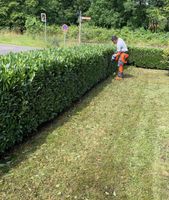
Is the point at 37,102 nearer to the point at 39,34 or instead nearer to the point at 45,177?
the point at 45,177

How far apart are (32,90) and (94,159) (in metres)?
1.48

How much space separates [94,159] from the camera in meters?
4.59

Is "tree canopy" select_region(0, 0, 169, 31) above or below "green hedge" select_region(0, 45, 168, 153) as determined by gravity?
above

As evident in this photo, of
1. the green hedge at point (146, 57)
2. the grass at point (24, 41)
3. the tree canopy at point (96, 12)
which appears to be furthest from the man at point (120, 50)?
the tree canopy at point (96, 12)

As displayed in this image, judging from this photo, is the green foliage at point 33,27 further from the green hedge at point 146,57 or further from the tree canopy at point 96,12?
the green hedge at point 146,57

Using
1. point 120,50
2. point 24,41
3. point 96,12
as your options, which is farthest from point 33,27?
point 120,50

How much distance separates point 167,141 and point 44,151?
7.79ft

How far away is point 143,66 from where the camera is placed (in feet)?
55.5

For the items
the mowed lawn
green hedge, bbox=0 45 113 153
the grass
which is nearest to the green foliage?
the grass

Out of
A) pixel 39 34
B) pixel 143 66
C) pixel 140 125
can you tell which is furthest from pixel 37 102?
pixel 39 34

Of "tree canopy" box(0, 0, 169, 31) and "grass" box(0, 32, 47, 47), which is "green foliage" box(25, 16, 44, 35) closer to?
"tree canopy" box(0, 0, 169, 31)

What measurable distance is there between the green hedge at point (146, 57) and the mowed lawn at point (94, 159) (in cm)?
975

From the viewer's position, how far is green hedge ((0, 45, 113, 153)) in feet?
13.8

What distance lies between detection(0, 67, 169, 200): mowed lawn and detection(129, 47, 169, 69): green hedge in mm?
9749
